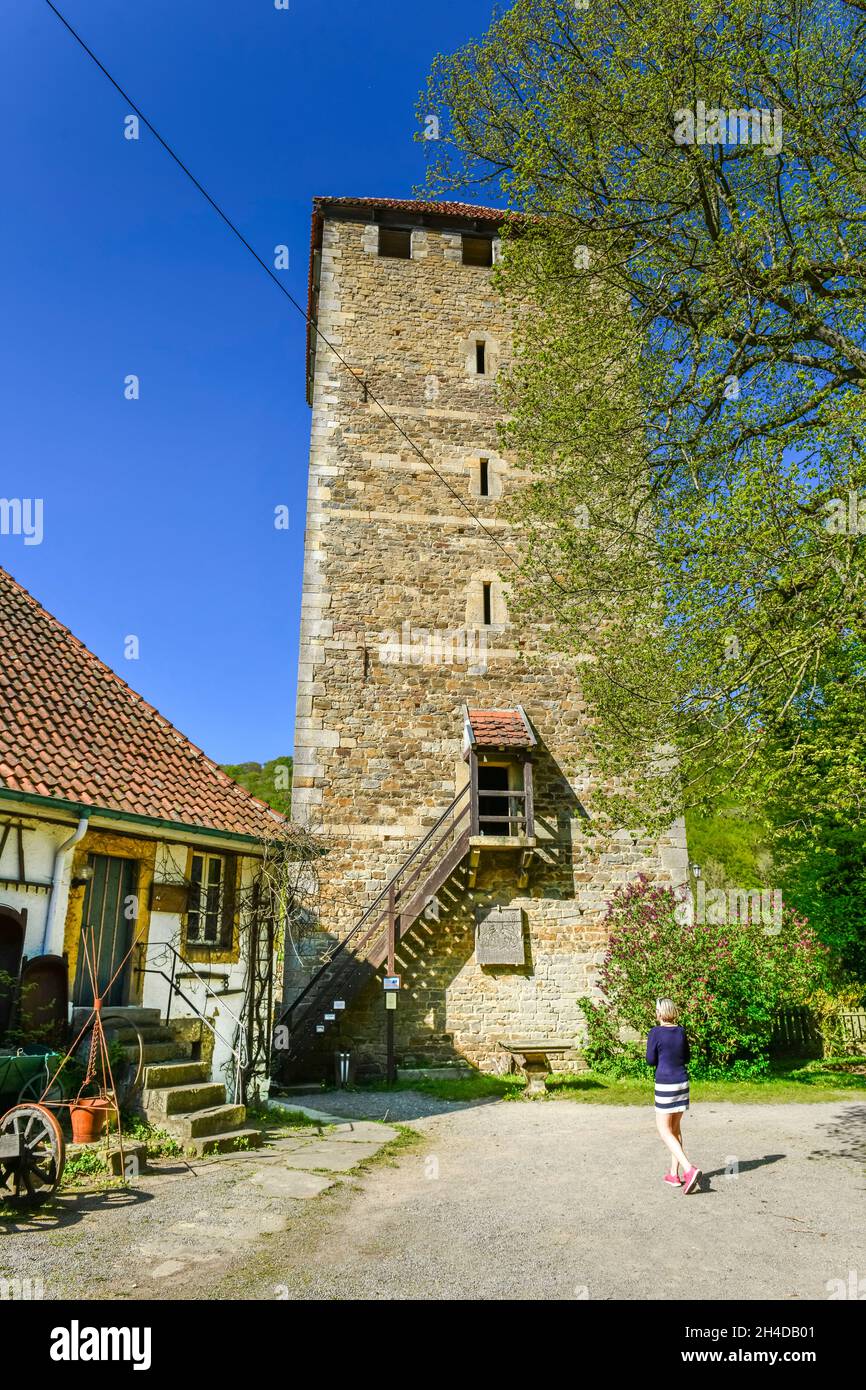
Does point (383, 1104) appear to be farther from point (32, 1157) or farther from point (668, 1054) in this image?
point (32, 1157)

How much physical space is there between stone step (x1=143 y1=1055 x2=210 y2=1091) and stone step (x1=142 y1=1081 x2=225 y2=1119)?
0.05 metres

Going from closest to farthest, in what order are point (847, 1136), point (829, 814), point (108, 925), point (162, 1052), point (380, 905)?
point (162, 1052) < point (108, 925) < point (847, 1136) < point (380, 905) < point (829, 814)

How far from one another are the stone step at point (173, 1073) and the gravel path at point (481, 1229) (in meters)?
1.03

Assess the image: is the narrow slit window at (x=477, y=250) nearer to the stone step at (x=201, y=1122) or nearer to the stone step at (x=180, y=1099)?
the stone step at (x=180, y=1099)

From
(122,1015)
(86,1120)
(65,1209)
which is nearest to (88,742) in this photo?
(122,1015)

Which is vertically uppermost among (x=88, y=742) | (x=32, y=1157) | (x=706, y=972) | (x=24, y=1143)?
(x=88, y=742)

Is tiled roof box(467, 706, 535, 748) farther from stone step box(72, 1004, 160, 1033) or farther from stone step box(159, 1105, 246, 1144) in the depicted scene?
stone step box(159, 1105, 246, 1144)

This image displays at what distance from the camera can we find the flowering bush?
12.4 m

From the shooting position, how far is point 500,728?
545 inches

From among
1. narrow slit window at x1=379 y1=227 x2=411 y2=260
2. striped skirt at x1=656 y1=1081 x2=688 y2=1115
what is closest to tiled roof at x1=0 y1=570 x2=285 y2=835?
striped skirt at x1=656 y1=1081 x2=688 y2=1115

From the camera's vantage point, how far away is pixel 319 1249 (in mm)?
5195

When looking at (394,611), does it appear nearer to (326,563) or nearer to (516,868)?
(326,563)

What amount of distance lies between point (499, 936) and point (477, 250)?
515 inches
